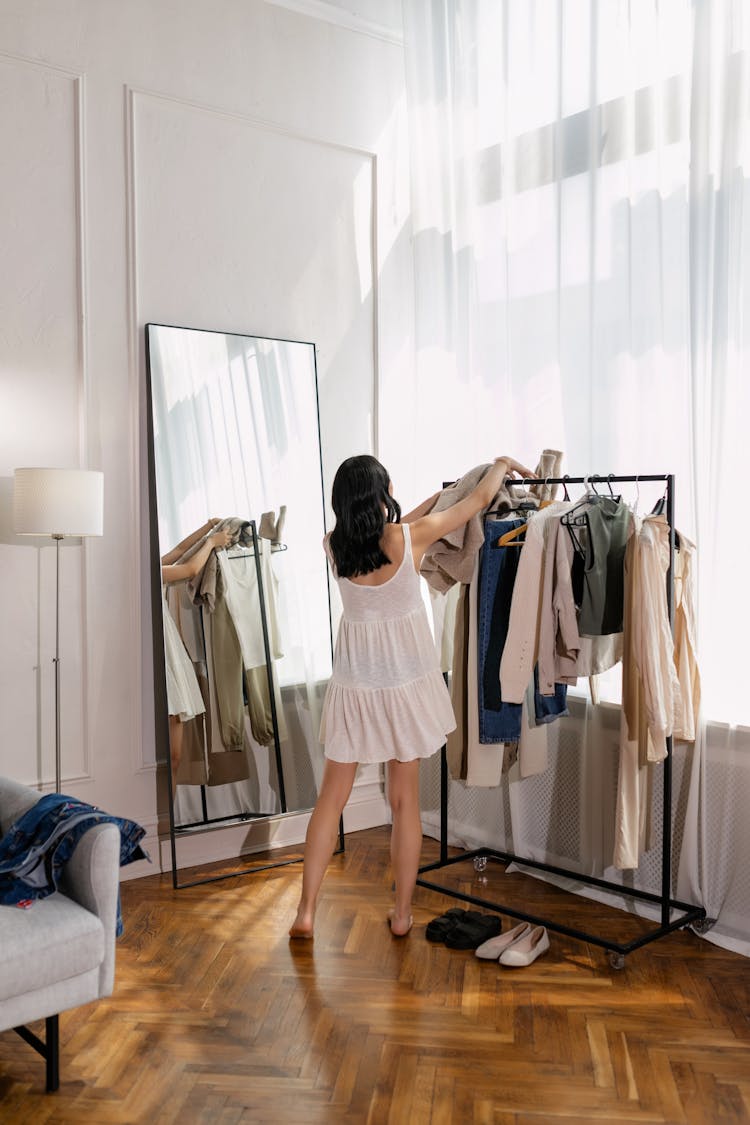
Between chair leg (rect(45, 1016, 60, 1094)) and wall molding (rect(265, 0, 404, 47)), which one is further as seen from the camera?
wall molding (rect(265, 0, 404, 47))

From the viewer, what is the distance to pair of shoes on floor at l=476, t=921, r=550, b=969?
10.6 feet

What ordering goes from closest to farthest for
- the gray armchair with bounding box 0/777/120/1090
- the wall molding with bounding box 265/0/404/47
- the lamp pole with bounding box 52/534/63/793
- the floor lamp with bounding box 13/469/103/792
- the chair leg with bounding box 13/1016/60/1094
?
1. the gray armchair with bounding box 0/777/120/1090
2. the chair leg with bounding box 13/1016/60/1094
3. the floor lamp with bounding box 13/469/103/792
4. the lamp pole with bounding box 52/534/63/793
5. the wall molding with bounding box 265/0/404/47

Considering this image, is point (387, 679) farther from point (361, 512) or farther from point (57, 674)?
point (57, 674)

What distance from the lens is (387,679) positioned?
10.9 ft

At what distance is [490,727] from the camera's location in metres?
3.53

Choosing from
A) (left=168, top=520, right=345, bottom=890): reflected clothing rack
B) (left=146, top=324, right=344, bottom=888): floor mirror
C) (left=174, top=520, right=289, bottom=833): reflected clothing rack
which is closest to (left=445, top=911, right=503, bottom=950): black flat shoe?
(left=168, top=520, right=345, bottom=890): reflected clothing rack

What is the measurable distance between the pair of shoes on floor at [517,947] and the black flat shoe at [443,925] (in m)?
0.15

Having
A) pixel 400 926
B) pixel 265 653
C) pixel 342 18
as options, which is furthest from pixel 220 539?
pixel 342 18

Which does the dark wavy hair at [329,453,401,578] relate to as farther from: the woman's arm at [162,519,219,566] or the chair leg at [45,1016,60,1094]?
the chair leg at [45,1016,60,1094]

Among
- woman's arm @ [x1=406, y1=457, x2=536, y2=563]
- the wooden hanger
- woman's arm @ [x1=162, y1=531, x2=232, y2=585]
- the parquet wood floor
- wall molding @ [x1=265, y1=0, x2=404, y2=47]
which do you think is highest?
wall molding @ [x1=265, y1=0, x2=404, y2=47]

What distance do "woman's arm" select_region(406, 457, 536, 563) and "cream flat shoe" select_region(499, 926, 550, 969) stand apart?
1299 mm

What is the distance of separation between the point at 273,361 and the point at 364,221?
86 cm

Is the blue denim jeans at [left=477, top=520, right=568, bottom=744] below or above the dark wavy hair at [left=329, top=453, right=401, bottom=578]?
below

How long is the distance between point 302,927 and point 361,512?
4.73 ft
